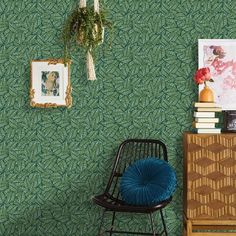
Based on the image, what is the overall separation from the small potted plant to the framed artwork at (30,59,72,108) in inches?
47.3

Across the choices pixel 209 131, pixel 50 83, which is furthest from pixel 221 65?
pixel 50 83

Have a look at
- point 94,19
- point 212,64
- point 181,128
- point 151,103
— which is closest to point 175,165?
point 181,128

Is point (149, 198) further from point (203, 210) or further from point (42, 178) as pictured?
point (42, 178)

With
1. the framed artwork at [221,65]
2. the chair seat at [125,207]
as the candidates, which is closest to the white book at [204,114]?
the framed artwork at [221,65]

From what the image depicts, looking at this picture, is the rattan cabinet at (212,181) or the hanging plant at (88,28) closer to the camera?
the rattan cabinet at (212,181)

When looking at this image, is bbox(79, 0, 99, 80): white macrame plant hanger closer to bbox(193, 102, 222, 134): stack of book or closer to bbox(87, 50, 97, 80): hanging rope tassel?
bbox(87, 50, 97, 80): hanging rope tassel

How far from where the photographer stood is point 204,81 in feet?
14.2

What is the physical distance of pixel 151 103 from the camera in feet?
14.9

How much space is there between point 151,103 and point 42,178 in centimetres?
126

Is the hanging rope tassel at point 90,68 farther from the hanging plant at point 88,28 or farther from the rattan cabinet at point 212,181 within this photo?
the rattan cabinet at point 212,181

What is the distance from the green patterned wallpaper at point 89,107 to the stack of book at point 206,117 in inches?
8.5

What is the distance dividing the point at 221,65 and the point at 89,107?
4.29 feet

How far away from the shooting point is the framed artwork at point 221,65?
449 centimetres

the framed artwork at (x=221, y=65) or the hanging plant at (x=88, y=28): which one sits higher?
the hanging plant at (x=88, y=28)
